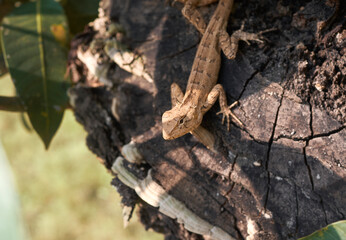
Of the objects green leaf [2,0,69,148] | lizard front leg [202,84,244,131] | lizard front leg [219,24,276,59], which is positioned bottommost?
green leaf [2,0,69,148]

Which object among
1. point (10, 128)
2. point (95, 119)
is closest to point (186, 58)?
point (95, 119)

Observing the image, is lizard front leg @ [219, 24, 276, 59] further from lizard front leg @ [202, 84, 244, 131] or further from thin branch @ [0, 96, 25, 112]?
thin branch @ [0, 96, 25, 112]

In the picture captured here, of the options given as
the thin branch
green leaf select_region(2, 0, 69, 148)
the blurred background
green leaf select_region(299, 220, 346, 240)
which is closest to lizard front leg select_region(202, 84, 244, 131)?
green leaf select_region(299, 220, 346, 240)

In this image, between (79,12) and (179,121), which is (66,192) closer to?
(79,12)

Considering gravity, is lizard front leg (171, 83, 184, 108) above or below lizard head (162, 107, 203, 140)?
above

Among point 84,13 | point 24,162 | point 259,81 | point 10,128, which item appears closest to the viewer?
point 259,81

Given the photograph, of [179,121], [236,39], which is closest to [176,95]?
[179,121]

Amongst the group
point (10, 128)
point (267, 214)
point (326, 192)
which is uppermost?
point (326, 192)

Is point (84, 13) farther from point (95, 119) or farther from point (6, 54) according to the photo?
point (95, 119)
